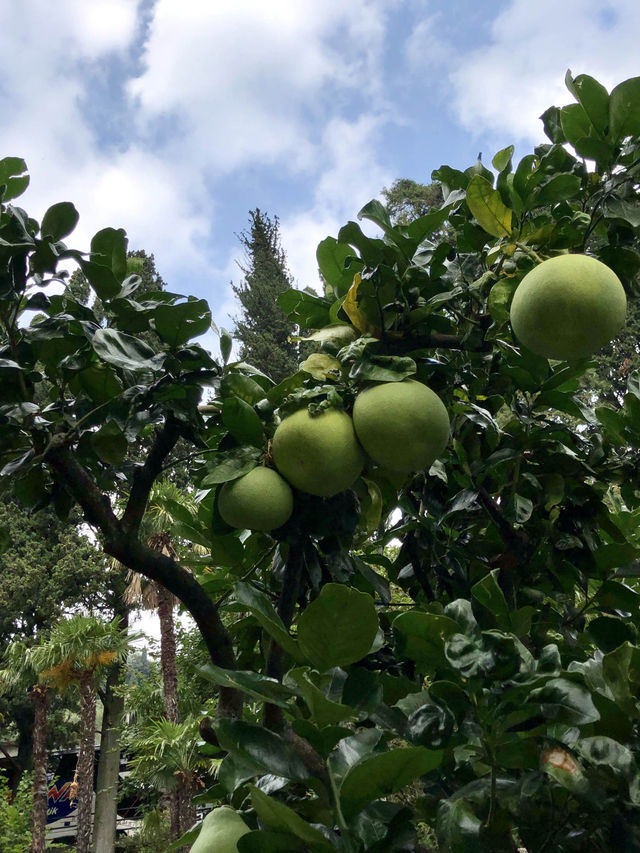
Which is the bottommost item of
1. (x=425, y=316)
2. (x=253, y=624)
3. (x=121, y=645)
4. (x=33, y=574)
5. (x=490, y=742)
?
(x=490, y=742)

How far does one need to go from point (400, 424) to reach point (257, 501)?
21 cm

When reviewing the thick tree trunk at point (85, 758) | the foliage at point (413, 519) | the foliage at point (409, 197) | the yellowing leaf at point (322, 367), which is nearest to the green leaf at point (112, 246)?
the foliage at point (413, 519)

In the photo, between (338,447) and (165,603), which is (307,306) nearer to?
(338,447)

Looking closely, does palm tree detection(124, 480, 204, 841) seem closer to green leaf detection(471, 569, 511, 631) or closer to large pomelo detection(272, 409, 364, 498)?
large pomelo detection(272, 409, 364, 498)

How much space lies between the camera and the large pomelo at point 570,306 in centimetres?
84

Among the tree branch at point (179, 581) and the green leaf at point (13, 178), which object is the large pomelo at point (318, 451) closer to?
the tree branch at point (179, 581)

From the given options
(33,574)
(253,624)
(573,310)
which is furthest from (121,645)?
(573,310)

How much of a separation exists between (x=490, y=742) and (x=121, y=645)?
10394 mm

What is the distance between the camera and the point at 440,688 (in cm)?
62

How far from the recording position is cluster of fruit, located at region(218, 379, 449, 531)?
2.95ft

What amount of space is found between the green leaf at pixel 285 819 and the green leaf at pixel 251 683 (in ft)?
0.24

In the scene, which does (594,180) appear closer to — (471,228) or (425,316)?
(471,228)

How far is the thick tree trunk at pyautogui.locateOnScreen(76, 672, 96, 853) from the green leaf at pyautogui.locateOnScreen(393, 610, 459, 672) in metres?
10.5

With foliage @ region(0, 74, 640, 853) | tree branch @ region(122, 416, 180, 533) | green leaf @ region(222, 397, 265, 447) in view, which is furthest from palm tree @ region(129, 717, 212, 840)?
green leaf @ region(222, 397, 265, 447)
